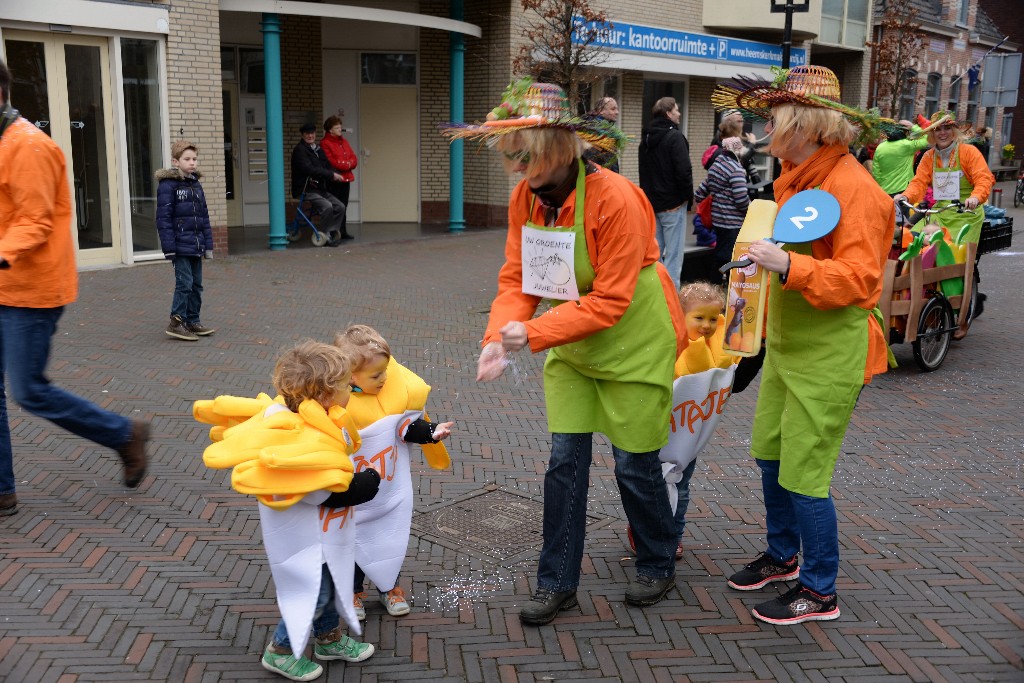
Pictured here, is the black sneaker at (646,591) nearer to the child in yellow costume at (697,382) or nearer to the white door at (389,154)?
the child in yellow costume at (697,382)

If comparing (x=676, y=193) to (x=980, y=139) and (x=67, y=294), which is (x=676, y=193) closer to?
(x=980, y=139)

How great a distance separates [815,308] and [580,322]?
0.85 m

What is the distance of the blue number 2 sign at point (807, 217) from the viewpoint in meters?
3.28

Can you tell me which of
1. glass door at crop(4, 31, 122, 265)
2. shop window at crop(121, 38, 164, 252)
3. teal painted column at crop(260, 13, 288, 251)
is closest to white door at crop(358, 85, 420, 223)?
teal painted column at crop(260, 13, 288, 251)

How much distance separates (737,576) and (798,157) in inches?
66.5

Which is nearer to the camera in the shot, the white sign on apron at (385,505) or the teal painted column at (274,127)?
the white sign on apron at (385,505)

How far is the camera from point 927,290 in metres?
7.75

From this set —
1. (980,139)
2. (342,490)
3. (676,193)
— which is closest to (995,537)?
(342,490)

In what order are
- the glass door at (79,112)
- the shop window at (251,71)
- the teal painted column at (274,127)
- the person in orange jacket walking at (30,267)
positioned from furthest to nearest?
the shop window at (251,71) < the teal painted column at (274,127) < the glass door at (79,112) < the person in orange jacket walking at (30,267)

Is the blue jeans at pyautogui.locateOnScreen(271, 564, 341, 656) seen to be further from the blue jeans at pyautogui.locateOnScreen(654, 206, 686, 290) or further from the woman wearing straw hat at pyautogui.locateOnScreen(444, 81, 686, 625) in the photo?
the blue jeans at pyautogui.locateOnScreen(654, 206, 686, 290)

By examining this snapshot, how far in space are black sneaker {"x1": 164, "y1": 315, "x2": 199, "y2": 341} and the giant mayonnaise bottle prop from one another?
591cm

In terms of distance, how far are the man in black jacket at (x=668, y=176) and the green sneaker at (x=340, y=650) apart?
6.66 meters

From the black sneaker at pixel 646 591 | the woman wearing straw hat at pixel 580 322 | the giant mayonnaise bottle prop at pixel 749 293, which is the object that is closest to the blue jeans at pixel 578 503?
the woman wearing straw hat at pixel 580 322

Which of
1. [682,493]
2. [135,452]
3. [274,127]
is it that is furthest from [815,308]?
[274,127]
